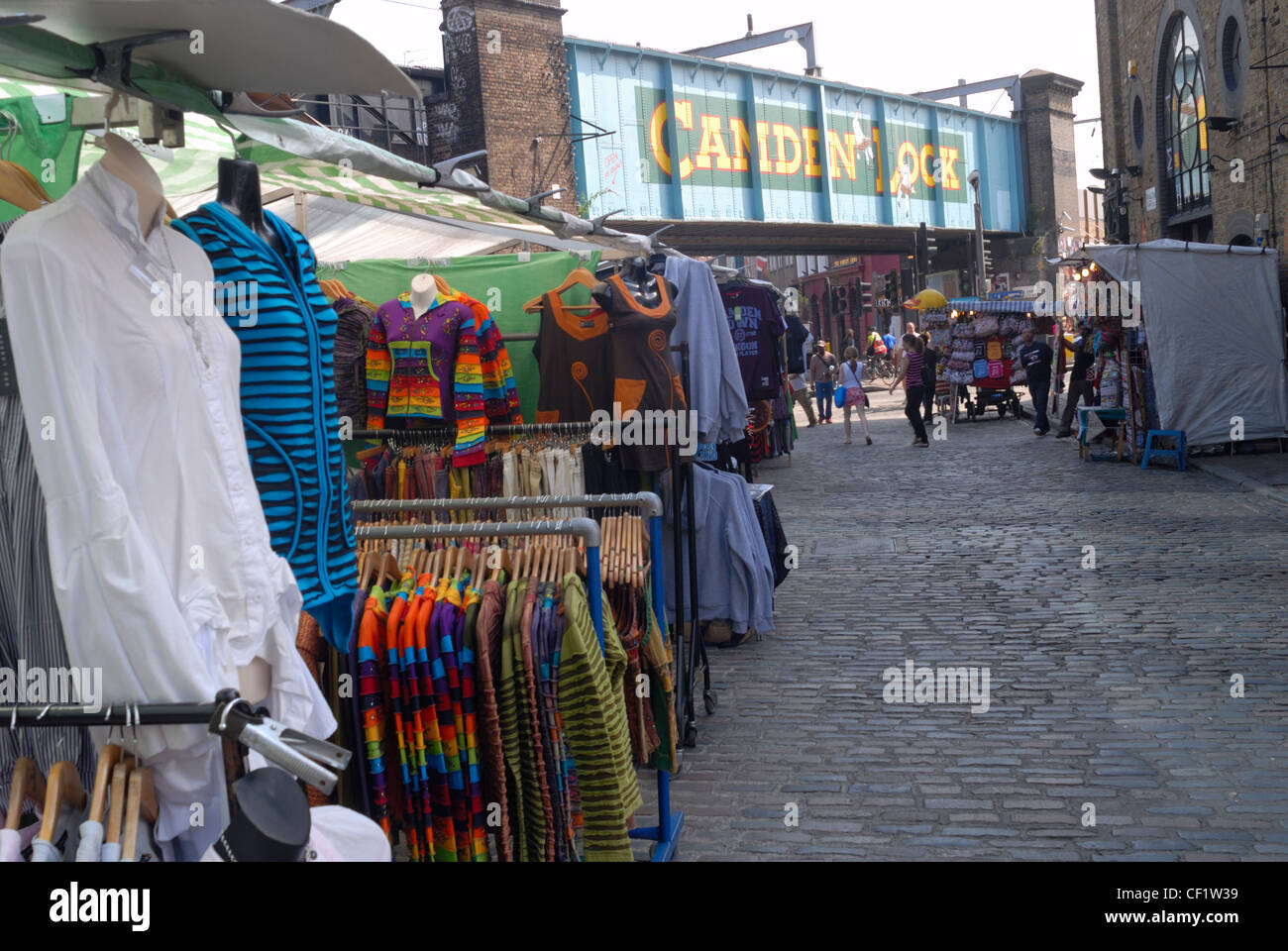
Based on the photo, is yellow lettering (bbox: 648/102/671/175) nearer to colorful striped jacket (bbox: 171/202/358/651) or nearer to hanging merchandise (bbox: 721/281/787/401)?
hanging merchandise (bbox: 721/281/787/401)

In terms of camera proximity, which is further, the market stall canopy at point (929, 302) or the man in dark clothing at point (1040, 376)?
the market stall canopy at point (929, 302)

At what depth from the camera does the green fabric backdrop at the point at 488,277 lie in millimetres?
7148

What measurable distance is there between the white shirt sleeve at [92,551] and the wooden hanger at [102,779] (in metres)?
0.10

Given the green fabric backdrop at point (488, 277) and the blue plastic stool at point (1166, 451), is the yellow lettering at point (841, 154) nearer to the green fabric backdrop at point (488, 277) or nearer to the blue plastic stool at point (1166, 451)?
the blue plastic stool at point (1166, 451)

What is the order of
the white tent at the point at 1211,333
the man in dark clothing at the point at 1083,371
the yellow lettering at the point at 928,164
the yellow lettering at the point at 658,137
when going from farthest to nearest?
1. the yellow lettering at the point at 928,164
2. the yellow lettering at the point at 658,137
3. the man in dark clothing at the point at 1083,371
4. the white tent at the point at 1211,333

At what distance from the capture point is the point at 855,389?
2086cm

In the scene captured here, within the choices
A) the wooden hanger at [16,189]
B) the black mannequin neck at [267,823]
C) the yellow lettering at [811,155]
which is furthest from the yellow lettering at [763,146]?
the black mannequin neck at [267,823]

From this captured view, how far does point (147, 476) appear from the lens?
2.31m

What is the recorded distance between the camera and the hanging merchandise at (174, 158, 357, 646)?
2889 mm

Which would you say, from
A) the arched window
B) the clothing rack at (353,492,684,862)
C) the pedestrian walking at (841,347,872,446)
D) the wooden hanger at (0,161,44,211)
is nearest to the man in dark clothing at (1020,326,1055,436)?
the pedestrian walking at (841,347,872,446)

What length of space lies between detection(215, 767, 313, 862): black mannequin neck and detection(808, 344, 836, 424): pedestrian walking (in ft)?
79.8
